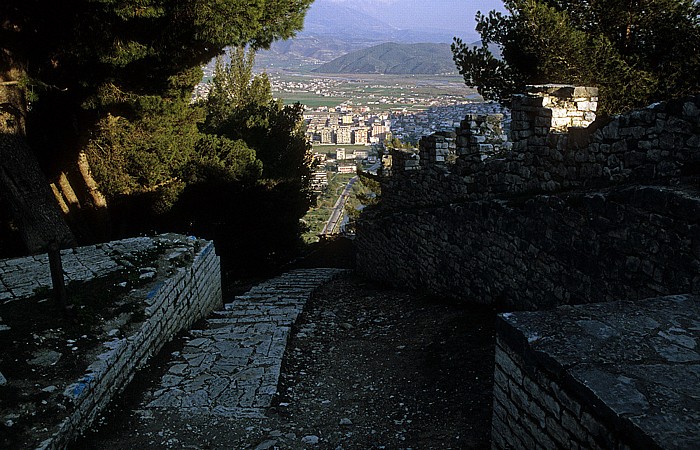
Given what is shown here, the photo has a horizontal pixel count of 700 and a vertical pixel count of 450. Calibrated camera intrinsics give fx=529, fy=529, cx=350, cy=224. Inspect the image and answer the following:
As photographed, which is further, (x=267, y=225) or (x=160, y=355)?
(x=267, y=225)

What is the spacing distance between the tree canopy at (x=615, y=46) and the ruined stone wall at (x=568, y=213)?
148 inches

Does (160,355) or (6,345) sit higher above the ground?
(6,345)

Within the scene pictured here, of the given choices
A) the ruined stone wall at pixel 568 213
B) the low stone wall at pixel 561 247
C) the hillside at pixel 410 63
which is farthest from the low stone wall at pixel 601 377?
the hillside at pixel 410 63

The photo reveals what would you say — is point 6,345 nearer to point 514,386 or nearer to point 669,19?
point 514,386

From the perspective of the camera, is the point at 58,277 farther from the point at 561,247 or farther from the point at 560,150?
the point at 560,150

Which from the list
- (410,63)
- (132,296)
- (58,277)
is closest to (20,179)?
(132,296)

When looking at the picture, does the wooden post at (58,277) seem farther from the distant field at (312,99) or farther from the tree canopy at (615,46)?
the distant field at (312,99)

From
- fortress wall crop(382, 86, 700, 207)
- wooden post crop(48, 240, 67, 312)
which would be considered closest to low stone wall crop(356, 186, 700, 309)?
fortress wall crop(382, 86, 700, 207)

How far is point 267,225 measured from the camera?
16.8 metres

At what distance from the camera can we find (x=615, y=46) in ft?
40.3

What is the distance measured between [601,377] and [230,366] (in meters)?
4.27

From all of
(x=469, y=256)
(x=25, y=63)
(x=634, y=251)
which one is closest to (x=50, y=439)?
(x=634, y=251)

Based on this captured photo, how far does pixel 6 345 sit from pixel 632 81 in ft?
39.8

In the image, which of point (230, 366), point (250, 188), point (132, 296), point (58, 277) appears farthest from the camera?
point (250, 188)
